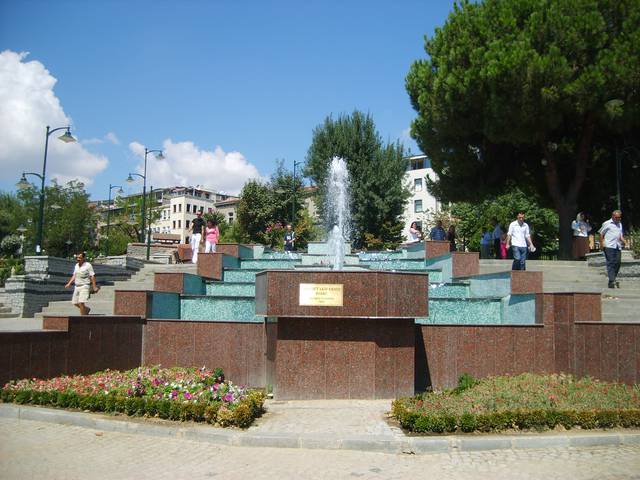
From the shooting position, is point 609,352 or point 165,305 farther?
point 165,305

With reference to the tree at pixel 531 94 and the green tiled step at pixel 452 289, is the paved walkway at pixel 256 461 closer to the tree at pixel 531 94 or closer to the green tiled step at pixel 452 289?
the green tiled step at pixel 452 289

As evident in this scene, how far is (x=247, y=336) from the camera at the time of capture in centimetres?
1079

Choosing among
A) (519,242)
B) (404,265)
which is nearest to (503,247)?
(404,265)

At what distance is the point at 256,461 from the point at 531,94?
1901cm

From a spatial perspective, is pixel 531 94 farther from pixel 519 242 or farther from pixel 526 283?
pixel 526 283

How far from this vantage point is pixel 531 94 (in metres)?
21.9

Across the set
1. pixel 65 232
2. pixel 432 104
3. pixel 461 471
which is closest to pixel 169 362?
pixel 461 471

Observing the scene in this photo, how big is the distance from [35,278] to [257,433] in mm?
14795

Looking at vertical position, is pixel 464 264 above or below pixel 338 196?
below

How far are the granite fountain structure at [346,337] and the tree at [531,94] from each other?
12.0 m

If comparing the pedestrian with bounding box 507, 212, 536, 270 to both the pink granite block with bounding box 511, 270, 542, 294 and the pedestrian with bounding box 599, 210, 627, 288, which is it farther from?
the pink granite block with bounding box 511, 270, 542, 294

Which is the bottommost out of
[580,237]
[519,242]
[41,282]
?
[41,282]

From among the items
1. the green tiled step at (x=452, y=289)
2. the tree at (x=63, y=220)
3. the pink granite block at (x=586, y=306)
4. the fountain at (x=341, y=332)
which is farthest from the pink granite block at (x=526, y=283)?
the tree at (x=63, y=220)

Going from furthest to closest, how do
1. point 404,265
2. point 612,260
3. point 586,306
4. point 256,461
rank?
point 404,265 < point 612,260 < point 586,306 < point 256,461
